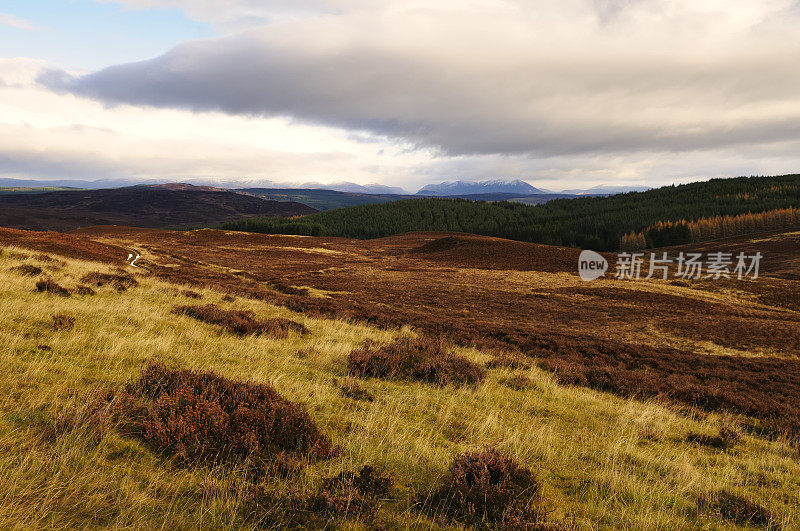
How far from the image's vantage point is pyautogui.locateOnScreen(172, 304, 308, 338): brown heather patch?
421 inches

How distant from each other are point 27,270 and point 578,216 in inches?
5824

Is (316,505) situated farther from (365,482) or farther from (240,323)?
(240,323)

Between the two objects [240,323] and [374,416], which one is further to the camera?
[240,323]

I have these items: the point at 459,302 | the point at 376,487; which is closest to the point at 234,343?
the point at 376,487

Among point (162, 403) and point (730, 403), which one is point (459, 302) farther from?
point (162, 403)

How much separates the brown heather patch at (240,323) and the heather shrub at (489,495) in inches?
312

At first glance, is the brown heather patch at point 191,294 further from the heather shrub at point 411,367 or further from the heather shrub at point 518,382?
the heather shrub at point 518,382

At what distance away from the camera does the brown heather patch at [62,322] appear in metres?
7.82

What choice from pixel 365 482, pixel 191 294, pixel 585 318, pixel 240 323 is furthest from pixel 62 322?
pixel 585 318

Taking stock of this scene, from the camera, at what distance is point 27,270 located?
14031 mm

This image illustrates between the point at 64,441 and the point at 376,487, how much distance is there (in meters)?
3.33

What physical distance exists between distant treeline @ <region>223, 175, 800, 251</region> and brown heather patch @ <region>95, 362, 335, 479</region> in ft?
366

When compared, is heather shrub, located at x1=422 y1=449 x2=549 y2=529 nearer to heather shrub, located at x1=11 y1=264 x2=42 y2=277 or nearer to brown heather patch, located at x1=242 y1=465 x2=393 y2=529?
brown heather patch, located at x1=242 y1=465 x2=393 y2=529

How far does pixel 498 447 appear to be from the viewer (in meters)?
5.09
